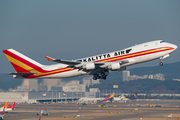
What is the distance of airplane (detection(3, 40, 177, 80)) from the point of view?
49.3 m

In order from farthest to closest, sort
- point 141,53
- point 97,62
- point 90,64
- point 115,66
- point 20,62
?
1. point 20,62
2. point 97,62
3. point 90,64
4. point 141,53
5. point 115,66

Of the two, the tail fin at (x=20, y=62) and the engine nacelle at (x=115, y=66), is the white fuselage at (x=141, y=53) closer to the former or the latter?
the engine nacelle at (x=115, y=66)

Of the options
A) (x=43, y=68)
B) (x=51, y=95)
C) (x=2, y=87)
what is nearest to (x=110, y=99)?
(x=51, y=95)

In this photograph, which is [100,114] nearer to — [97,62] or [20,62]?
[20,62]

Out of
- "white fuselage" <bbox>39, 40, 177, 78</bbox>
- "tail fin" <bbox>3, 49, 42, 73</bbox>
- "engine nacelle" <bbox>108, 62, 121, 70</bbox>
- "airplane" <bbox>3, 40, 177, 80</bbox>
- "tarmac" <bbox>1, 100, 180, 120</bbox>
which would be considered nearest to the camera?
"engine nacelle" <bbox>108, 62, 121, 70</bbox>

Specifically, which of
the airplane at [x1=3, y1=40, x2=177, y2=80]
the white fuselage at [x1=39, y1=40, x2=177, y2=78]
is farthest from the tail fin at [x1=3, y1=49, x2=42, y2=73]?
the white fuselage at [x1=39, y1=40, x2=177, y2=78]

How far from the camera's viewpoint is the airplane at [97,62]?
49312 millimetres

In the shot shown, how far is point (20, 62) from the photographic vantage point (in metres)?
56.0

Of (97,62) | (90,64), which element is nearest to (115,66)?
(97,62)

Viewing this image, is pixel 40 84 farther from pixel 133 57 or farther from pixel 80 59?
pixel 133 57

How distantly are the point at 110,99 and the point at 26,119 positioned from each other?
85.2 meters

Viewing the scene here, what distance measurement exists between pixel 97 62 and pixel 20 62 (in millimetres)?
16622

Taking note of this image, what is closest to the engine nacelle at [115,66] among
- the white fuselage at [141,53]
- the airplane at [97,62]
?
the airplane at [97,62]

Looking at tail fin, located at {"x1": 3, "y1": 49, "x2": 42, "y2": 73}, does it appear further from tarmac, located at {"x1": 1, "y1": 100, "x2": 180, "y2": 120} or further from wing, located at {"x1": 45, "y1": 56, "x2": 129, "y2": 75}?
tarmac, located at {"x1": 1, "y1": 100, "x2": 180, "y2": 120}
